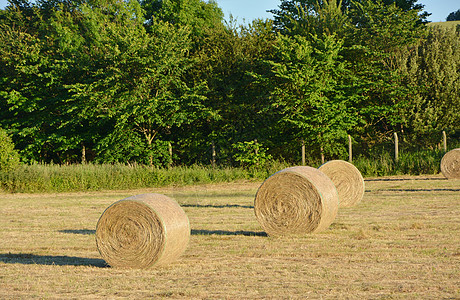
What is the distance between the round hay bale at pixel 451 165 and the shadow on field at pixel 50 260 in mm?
17685

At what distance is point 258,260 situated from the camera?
916 cm

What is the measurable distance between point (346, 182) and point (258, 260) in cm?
823

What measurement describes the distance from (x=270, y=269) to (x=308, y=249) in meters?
1.73

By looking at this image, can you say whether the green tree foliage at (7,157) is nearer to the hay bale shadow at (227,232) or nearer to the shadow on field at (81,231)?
the shadow on field at (81,231)

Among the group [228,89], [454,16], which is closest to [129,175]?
[228,89]

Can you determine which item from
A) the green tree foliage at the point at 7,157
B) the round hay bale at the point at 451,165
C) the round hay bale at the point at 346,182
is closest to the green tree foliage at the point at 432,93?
the round hay bale at the point at 451,165

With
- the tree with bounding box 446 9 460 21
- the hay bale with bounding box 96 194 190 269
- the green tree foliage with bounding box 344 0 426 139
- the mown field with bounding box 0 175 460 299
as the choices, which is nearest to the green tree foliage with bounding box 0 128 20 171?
the mown field with bounding box 0 175 460 299

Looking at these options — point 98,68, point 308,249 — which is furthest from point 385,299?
point 98,68

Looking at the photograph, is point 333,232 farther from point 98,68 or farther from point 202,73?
point 98,68

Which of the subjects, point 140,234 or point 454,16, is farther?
point 454,16

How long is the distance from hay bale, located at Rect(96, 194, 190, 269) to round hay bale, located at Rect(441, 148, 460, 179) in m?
17.0

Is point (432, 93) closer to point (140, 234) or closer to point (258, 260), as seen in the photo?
point (258, 260)

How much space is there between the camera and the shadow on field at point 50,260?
9438mm

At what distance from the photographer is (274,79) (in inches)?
1232
